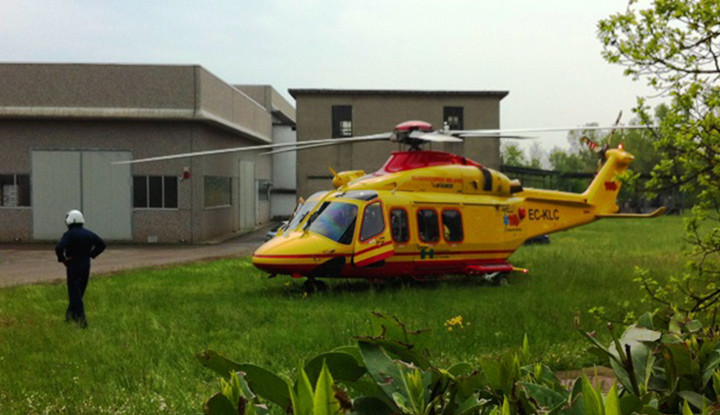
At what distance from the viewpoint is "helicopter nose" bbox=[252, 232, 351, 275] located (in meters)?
10.7

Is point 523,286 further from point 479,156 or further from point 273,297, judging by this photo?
point 479,156

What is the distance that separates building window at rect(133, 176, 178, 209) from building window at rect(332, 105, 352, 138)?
810 centimetres

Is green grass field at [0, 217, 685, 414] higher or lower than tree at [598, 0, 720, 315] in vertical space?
lower

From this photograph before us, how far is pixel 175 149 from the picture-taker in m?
23.6

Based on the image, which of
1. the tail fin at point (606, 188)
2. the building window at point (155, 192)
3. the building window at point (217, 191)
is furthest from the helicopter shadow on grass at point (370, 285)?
the building window at point (217, 191)

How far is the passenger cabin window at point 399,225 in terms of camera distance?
1148 centimetres

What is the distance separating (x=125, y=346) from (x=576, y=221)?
1042 cm

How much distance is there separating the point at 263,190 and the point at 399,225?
26530mm

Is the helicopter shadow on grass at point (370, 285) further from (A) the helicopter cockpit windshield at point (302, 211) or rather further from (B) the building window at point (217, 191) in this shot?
(B) the building window at point (217, 191)

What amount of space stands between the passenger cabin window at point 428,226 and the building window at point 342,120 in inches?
660

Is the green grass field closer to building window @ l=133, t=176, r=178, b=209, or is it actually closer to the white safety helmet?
the white safety helmet

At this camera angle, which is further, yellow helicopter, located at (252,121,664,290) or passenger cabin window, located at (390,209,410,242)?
passenger cabin window, located at (390,209,410,242)

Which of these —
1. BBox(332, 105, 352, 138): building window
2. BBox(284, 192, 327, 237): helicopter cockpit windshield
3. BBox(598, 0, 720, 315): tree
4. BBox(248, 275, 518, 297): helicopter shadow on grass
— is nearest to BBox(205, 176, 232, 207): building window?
BBox(332, 105, 352, 138): building window

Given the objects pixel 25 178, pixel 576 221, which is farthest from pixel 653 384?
pixel 25 178
